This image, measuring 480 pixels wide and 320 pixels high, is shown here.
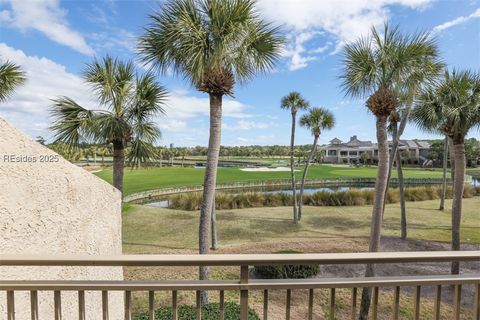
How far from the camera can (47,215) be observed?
2.25 metres

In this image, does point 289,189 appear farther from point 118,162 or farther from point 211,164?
point 211,164

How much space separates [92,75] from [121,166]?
250 centimetres

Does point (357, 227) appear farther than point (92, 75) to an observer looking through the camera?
Yes

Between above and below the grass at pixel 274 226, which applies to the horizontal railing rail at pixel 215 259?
above

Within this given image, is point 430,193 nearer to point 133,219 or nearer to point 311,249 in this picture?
point 311,249

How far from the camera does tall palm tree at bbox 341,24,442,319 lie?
198 inches

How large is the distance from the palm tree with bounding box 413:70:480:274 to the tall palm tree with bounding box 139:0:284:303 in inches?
200

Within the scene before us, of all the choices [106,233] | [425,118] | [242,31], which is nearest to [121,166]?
[106,233]

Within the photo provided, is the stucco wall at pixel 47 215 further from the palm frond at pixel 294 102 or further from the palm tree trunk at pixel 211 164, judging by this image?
the palm frond at pixel 294 102

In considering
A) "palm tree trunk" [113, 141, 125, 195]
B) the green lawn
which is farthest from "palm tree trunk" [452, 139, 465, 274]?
the green lawn

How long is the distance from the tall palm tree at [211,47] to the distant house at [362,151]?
6176 centimetres

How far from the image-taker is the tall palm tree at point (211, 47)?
4.61m

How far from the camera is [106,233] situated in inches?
125

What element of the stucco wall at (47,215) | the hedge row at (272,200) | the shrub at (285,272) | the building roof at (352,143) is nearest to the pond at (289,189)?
the hedge row at (272,200)
